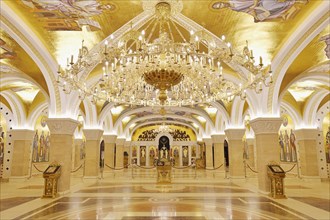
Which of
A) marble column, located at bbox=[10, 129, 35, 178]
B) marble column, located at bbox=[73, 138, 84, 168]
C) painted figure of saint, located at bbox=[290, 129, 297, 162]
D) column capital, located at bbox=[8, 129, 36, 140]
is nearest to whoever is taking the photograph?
marble column, located at bbox=[10, 129, 35, 178]

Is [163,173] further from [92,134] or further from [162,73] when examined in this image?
[162,73]

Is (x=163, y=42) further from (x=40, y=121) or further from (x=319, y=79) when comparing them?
(x=40, y=121)

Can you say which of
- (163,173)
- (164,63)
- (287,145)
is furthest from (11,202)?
(287,145)

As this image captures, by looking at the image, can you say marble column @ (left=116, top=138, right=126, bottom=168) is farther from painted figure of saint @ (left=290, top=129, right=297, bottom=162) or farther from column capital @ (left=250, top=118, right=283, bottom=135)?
column capital @ (left=250, top=118, right=283, bottom=135)

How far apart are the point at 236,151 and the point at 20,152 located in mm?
11567

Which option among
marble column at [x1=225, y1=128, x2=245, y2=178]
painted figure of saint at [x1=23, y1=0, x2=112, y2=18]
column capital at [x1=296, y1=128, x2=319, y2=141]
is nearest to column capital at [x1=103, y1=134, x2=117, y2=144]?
marble column at [x1=225, y1=128, x2=245, y2=178]

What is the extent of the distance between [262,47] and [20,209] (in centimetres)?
798

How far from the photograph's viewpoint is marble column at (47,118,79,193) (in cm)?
875

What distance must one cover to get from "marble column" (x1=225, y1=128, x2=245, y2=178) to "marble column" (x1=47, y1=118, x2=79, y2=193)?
8203mm

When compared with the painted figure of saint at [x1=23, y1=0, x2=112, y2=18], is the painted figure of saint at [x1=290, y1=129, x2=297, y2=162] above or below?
below

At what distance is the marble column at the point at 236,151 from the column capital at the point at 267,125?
4392 millimetres

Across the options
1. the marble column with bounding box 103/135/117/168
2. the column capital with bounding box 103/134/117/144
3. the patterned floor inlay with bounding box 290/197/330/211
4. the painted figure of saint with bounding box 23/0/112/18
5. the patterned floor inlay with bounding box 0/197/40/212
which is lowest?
the patterned floor inlay with bounding box 0/197/40/212

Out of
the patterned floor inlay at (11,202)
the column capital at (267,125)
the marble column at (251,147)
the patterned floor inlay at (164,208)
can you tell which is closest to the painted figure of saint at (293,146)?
the marble column at (251,147)

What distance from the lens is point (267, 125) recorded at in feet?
29.2
